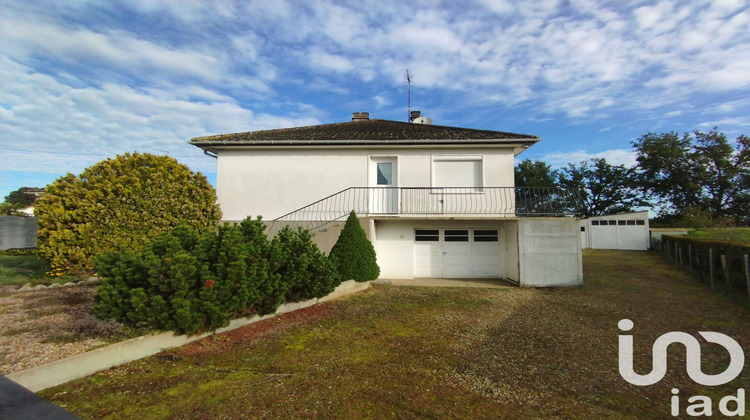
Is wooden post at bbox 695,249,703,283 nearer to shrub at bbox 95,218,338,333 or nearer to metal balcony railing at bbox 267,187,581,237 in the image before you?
metal balcony railing at bbox 267,187,581,237

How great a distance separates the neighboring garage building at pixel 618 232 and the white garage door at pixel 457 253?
1440 centimetres

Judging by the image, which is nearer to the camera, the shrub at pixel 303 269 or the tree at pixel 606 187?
the shrub at pixel 303 269

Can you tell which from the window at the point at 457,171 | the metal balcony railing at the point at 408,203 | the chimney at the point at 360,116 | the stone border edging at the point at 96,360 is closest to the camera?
the stone border edging at the point at 96,360

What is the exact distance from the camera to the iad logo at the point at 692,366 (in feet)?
11.7

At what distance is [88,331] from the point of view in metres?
4.82

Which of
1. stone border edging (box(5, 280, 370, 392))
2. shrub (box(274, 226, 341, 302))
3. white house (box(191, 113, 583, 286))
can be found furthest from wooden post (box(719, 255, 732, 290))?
stone border edging (box(5, 280, 370, 392))

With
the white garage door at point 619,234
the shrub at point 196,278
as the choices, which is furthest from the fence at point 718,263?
the shrub at point 196,278

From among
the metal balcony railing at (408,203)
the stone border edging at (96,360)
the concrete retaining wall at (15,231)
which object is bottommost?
the stone border edging at (96,360)

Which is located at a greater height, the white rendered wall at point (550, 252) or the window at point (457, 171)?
the window at point (457, 171)

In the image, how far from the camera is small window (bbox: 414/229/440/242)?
12.1 metres

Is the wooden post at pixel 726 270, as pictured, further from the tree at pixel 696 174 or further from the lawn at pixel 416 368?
the tree at pixel 696 174

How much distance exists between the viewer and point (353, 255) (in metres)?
9.46

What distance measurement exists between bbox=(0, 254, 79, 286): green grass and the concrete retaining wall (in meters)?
8.08

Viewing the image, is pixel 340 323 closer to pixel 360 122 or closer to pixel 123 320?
pixel 123 320
